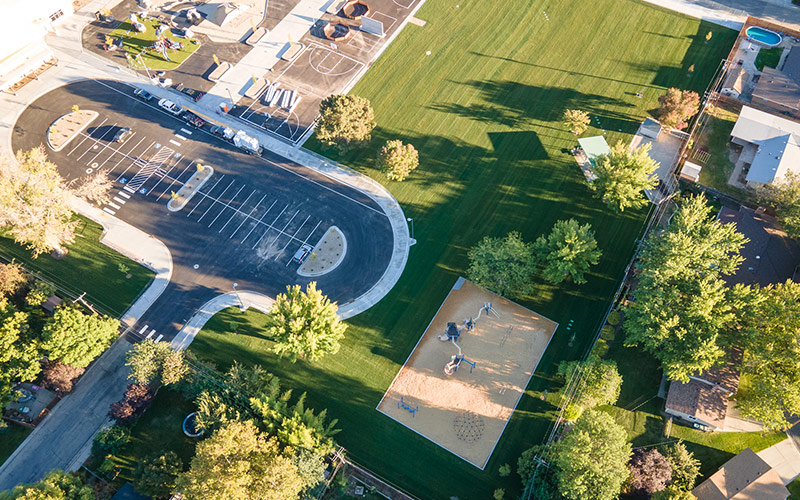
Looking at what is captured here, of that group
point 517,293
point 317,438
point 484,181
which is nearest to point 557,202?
point 484,181

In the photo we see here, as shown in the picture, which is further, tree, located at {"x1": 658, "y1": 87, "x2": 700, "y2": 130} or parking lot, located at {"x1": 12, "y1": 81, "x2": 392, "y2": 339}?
tree, located at {"x1": 658, "y1": 87, "x2": 700, "y2": 130}

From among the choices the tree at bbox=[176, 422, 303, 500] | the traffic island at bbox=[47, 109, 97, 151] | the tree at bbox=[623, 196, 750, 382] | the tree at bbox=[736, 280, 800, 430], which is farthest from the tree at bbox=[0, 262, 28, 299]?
the tree at bbox=[736, 280, 800, 430]

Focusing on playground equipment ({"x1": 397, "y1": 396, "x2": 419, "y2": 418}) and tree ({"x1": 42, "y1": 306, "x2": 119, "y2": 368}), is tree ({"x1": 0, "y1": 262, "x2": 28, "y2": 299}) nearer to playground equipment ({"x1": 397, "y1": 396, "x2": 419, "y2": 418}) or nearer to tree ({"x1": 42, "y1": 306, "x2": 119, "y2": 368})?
tree ({"x1": 42, "y1": 306, "x2": 119, "y2": 368})

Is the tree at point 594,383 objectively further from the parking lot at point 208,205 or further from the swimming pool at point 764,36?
the swimming pool at point 764,36

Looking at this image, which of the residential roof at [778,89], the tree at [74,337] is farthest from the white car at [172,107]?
the residential roof at [778,89]

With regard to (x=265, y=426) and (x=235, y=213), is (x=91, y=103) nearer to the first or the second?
(x=235, y=213)

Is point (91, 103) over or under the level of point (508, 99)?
under
